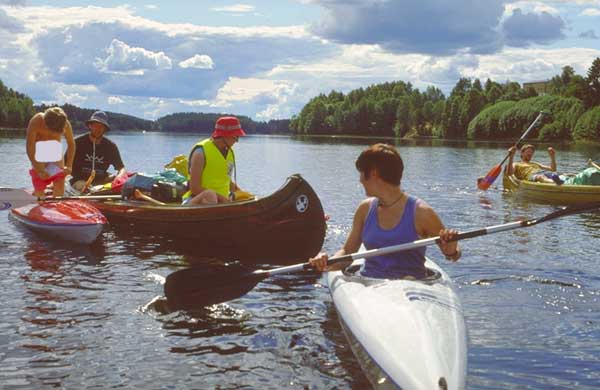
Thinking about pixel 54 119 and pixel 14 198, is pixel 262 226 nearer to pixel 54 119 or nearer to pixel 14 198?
pixel 54 119

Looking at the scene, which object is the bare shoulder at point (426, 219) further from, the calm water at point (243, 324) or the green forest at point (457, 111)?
the green forest at point (457, 111)

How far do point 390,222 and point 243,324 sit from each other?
7.04ft

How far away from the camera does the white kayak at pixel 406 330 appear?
4.53 meters

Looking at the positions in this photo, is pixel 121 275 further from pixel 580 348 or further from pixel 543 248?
pixel 543 248

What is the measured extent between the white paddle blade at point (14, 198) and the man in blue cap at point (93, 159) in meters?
1.48

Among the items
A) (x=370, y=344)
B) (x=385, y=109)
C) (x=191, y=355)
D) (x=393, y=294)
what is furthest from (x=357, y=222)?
(x=385, y=109)

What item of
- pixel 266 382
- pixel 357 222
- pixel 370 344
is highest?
pixel 357 222

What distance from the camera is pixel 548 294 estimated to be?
8.77 metres

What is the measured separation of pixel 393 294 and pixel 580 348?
2291mm

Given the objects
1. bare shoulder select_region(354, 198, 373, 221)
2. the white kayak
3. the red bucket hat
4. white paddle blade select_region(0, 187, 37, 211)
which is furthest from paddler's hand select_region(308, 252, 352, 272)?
white paddle blade select_region(0, 187, 37, 211)

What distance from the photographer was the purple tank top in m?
6.05

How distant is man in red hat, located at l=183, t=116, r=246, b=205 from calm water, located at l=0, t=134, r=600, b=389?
103cm

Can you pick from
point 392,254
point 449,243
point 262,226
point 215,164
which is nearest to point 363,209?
point 392,254

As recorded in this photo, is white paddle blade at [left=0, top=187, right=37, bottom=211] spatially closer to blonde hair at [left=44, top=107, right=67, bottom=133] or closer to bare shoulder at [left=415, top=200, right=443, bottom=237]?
blonde hair at [left=44, top=107, right=67, bottom=133]
